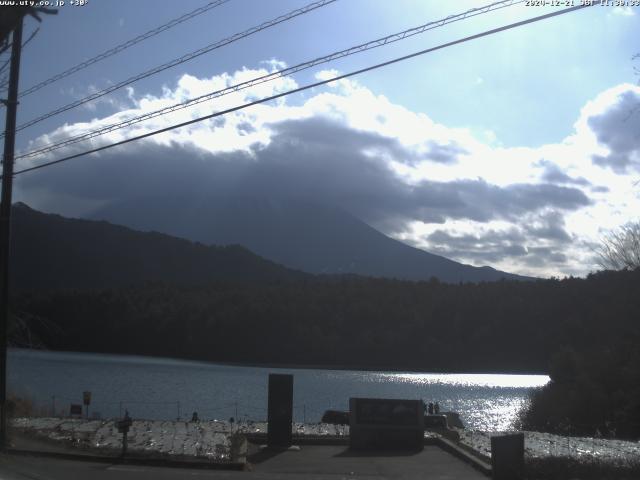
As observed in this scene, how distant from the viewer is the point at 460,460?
58.9 feet

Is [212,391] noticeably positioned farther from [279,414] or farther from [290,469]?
[290,469]

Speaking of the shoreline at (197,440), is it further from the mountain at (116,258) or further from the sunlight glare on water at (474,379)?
the mountain at (116,258)

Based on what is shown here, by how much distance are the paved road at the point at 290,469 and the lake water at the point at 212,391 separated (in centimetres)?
1885

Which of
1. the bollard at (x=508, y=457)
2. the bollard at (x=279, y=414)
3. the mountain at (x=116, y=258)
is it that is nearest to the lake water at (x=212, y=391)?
the bollard at (x=279, y=414)

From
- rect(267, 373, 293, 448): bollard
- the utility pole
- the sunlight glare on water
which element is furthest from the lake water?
rect(267, 373, 293, 448): bollard

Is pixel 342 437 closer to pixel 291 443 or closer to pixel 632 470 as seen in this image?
pixel 291 443

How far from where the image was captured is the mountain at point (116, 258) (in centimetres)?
15775

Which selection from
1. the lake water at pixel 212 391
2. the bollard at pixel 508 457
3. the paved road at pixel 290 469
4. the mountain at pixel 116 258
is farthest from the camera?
the mountain at pixel 116 258

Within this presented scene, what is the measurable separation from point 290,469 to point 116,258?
562 feet

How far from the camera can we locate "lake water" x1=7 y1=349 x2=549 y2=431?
4650 centimetres

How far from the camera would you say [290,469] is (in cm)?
1681

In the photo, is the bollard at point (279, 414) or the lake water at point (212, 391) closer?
the bollard at point (279, 414)

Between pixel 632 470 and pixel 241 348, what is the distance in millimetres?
110055

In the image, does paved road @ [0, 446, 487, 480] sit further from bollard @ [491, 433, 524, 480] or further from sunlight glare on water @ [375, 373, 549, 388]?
sunlight glare on water @ [375, 373, 549, 388]
